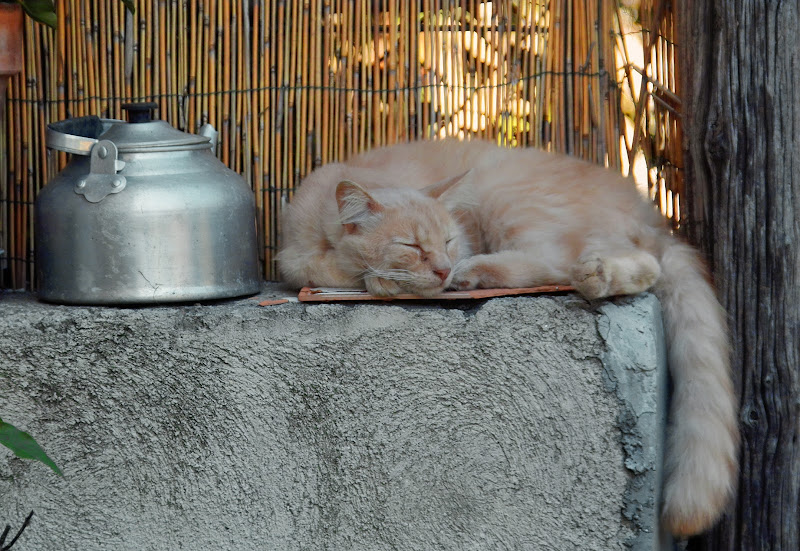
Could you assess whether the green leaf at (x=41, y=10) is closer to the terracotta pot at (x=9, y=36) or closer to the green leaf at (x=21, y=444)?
Result: the terracotta pot at (x=9, y=36)

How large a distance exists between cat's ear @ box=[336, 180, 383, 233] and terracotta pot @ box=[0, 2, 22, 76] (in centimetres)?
117

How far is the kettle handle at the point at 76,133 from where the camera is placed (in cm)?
269

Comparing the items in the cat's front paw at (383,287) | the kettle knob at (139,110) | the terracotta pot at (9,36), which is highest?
the terracotta pot at (9,36)

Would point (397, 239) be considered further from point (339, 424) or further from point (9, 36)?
point (9, 36)

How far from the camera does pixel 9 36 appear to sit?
2.86m

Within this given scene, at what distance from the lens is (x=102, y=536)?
8.57 ft

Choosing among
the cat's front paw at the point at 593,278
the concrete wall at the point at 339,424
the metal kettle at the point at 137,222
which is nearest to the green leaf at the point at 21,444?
the concrete wall at the point at 339,424

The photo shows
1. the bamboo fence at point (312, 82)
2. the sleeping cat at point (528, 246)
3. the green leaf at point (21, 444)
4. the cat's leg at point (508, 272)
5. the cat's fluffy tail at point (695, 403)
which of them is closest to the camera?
the green leaf at point (21, 444)

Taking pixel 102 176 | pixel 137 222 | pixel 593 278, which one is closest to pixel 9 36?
pixel 102 176

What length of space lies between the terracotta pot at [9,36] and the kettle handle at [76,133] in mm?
225

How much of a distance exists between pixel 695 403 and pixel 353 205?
1.15m

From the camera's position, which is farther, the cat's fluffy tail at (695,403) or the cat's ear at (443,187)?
the cat's ear at (443,187)

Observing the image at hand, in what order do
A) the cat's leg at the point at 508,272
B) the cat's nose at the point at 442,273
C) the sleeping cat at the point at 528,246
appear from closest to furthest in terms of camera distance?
the sleeping cat at the point at 528,246
the cat's nose at the point at 442,273
the cat's leg at the point at 508,272

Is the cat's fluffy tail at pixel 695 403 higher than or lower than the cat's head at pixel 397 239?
lower
